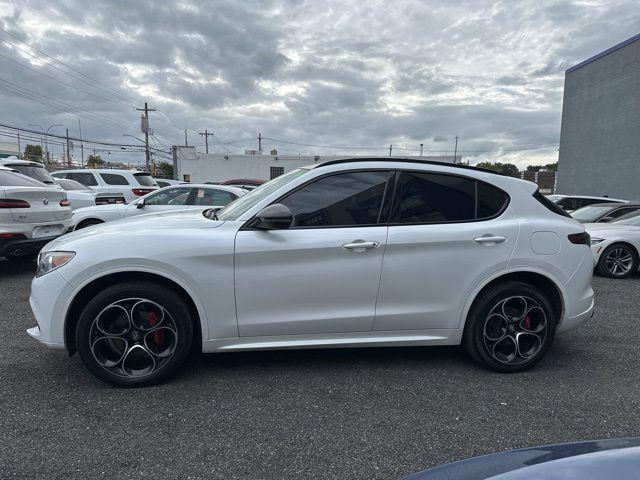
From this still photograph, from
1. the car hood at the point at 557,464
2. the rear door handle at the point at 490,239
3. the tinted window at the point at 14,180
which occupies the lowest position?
the car hood at the point at 557,464

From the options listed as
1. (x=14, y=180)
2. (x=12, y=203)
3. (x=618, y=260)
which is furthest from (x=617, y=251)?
(x=14, y=180)

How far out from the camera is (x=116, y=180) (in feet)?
39.4

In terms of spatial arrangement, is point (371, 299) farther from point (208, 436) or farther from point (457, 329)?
point (208, 436)

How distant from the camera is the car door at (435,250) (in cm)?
321

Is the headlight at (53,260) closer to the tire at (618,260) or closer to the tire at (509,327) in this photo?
the tire at (509,327)

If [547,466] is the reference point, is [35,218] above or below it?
above

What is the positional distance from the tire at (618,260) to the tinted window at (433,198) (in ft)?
17.5

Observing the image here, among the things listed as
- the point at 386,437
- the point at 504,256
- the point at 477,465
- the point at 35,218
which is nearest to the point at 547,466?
the point at 477,465

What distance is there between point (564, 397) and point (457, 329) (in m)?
0.86

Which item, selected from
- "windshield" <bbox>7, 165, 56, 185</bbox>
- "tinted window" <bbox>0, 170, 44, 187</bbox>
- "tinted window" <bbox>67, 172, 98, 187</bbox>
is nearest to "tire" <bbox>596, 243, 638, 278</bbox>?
"tinted window" <bbox>0, 170, 44, 187</bbox>

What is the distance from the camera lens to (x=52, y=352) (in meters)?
3.62

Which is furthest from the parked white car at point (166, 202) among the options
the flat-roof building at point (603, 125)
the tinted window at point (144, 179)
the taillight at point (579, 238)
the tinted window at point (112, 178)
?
the flat-roof building at point (603, 125)

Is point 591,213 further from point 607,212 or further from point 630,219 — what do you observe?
point 630,219

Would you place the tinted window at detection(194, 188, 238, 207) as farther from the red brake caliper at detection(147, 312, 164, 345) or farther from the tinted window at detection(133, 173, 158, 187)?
the red brake caliper at detection(147, 312, 164, 345)
